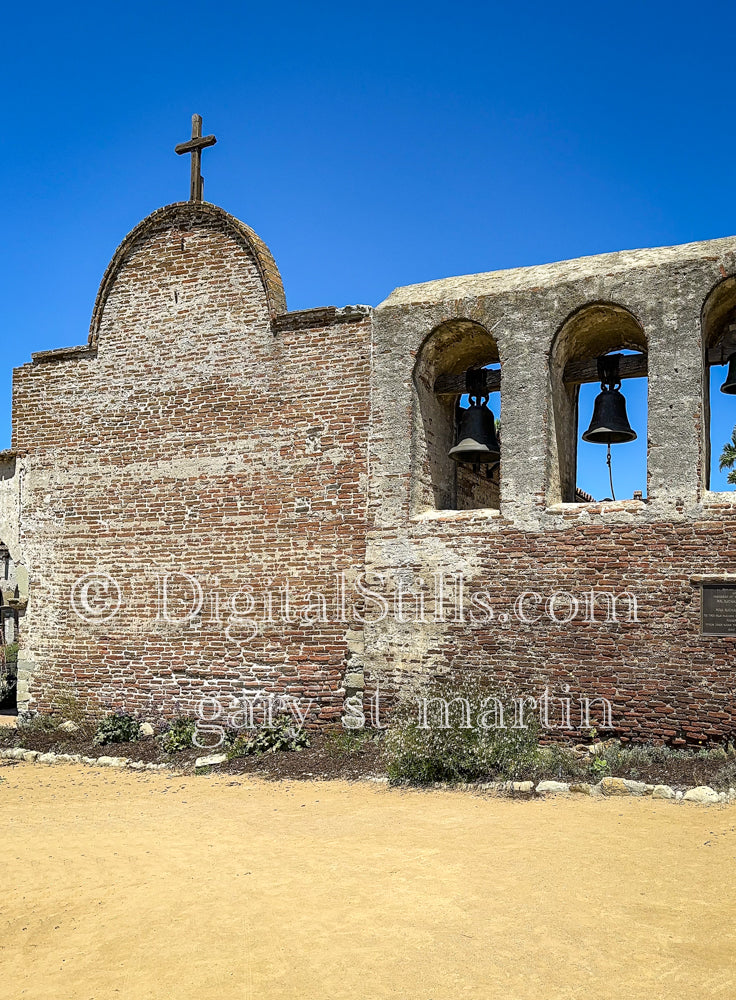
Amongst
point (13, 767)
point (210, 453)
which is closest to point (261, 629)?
point (210, 453)

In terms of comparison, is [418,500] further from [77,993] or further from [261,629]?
[77,993]

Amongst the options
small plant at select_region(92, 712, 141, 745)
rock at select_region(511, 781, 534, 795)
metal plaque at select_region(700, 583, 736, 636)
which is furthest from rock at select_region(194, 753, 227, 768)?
metal plaque at select_region(700, 583, 736, 636)

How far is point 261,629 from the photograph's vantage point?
1091cm

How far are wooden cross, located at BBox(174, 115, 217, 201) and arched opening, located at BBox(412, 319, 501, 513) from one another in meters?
4.61

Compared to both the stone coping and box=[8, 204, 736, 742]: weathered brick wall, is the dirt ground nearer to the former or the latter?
the stone coping

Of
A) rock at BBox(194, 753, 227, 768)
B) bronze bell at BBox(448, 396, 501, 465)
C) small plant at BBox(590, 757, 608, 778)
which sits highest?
bronze bell at BBox(448, 396, 501, 465)

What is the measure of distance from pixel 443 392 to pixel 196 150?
553cm

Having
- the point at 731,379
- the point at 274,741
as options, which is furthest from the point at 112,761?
the point at 731,379

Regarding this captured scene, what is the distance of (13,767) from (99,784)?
177 centimetres

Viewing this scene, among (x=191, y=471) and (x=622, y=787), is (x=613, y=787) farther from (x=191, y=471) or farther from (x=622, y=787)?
(x=191, y=471)

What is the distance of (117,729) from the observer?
1134 cm

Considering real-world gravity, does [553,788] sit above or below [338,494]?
below

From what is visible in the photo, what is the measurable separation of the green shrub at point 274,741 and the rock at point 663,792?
13.9 ft

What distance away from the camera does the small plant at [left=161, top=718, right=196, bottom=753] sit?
10711 millimetres
